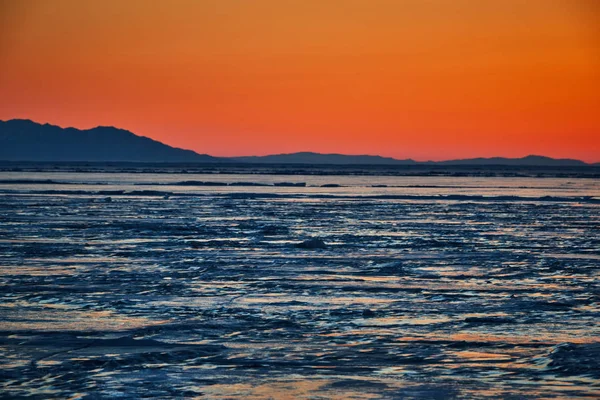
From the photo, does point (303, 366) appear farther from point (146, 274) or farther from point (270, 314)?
point (146, 274)

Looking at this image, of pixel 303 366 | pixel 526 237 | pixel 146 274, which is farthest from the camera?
pixel 526 237

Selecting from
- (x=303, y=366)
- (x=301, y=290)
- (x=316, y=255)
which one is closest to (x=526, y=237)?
(x=316, y=255)

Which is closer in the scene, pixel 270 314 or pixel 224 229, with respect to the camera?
pixel 270 314

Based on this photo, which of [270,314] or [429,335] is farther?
[270,314]

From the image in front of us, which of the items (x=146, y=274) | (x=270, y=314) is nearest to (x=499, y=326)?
(x=270, y=314)

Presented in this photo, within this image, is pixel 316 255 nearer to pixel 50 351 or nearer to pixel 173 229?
pixel 173 229

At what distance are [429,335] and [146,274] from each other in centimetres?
754

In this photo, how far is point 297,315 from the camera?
1242 centimetres

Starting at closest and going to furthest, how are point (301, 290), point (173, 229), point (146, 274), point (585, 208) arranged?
point (301, 290), point (146, 274), point (173, 229), point (585, 208)

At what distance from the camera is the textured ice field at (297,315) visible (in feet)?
28.7

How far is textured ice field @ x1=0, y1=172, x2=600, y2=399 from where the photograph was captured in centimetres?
873

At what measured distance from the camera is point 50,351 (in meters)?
9.95

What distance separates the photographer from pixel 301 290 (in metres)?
15.0

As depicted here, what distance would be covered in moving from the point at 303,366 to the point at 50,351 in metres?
2.93
